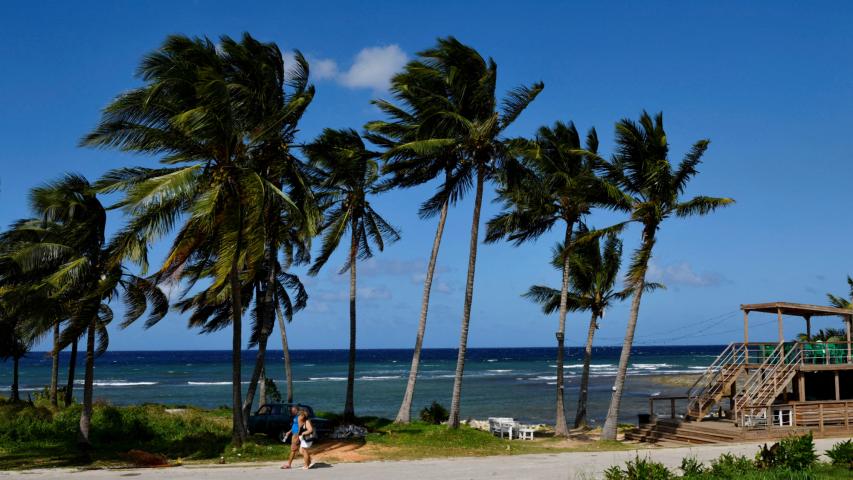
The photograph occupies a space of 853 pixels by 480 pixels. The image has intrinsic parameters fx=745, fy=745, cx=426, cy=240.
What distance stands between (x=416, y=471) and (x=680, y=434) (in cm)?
1197

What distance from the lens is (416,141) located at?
23891 mm

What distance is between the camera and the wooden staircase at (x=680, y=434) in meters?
23.7

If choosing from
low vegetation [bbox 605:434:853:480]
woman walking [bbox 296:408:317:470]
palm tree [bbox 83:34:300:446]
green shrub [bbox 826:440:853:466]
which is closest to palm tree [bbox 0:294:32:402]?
palm tree [bbox 83:34:300:446]

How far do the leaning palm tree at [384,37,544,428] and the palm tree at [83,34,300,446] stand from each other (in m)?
6.37

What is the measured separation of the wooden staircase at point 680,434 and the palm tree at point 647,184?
163 centimetres

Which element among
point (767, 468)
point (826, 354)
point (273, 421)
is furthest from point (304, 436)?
point (826, 354)

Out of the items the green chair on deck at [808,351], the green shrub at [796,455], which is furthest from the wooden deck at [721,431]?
the green shrub at [796,455]

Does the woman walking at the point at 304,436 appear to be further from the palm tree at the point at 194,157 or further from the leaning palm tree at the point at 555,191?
the leaning palm tree at the point at 555,191

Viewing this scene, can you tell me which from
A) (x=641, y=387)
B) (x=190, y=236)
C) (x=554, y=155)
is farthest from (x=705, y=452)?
(x=641, y=387)

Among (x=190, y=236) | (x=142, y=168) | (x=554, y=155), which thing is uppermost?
(x=554, y=155)

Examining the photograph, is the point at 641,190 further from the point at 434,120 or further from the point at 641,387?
the point at 641,387

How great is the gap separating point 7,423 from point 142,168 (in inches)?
399

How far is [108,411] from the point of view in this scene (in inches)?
989

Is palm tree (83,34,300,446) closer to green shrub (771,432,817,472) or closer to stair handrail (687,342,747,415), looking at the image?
green shrub (771,432,817,472)
